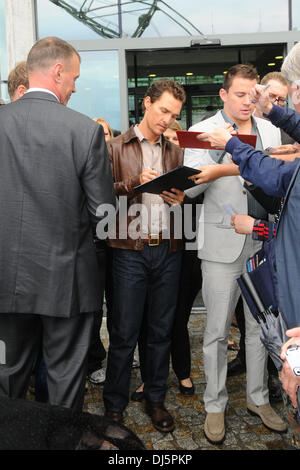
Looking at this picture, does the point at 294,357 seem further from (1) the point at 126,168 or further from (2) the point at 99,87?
(2) the point at 99,87

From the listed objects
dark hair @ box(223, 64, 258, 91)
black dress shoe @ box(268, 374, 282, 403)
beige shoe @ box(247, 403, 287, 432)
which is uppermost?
dark hair @ box(223, 64, 258, 91)

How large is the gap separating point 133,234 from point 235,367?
1.72 m

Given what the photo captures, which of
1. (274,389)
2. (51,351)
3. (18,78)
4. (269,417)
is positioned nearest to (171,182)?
(51,351)

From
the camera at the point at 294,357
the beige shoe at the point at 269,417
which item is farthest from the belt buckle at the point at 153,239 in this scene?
the camera at the point at 294,357

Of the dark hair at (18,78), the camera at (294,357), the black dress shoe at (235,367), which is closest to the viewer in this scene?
the camera at (294,357)

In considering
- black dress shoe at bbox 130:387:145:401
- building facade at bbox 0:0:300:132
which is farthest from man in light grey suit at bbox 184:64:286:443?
building facade at bbox 0:0:300:132

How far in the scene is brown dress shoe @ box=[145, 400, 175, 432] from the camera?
3.03 metres

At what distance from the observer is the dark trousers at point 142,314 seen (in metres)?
3.03

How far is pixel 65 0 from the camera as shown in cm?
618

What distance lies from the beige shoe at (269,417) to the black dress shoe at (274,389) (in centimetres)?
29

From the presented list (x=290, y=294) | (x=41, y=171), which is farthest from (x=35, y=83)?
(x=290, y=294)

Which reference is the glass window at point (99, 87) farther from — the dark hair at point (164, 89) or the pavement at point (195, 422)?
the pavement at point (195, 422)

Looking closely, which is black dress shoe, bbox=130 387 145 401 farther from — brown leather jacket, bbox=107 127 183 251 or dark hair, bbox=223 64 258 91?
dark hair, bbox=223 64 258 91
